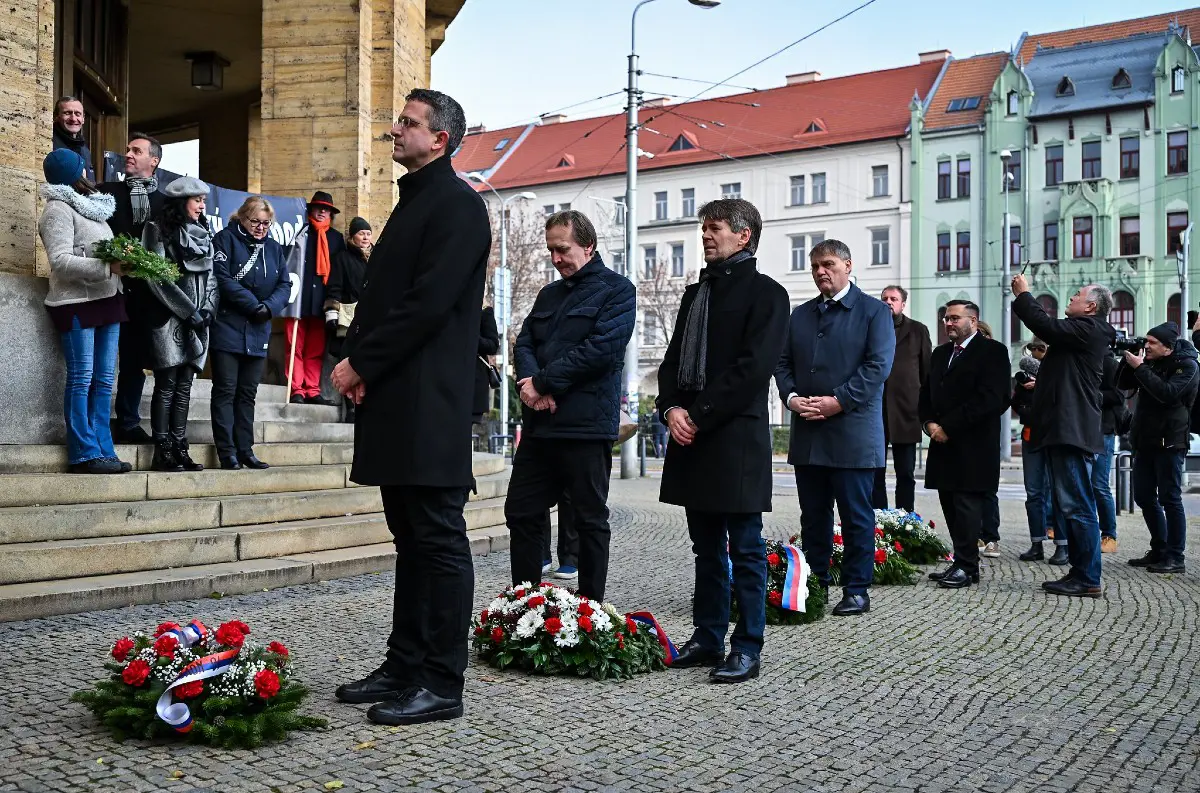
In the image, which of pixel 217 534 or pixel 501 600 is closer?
pixel 501 600

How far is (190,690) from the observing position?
4305mm

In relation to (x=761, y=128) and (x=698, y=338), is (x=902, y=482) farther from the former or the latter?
(x=761, y=128)

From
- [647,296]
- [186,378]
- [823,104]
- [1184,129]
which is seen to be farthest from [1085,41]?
[186,378]

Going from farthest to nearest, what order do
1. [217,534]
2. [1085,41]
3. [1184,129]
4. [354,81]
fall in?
[1085,41], [1184,129], [354,81], [217,534]

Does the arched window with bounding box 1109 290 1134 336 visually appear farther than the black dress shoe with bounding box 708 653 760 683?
Yes

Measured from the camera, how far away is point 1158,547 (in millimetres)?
10227

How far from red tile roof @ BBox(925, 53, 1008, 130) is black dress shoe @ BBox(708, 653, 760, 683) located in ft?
178

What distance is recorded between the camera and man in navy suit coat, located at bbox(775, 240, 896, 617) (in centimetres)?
748

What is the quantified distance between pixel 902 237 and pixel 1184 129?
12178mm

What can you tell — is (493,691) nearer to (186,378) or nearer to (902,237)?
(186,378)

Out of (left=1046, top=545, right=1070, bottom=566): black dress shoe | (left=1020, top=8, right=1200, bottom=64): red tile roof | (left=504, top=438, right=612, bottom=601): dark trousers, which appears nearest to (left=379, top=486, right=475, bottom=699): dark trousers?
(left=504, top=438, right=612, bottom=601): dark trousers

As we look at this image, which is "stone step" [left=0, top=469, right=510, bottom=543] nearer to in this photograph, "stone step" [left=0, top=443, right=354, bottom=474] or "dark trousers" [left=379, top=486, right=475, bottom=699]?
"stone step" [left=0, top=443, right=354, bottom=474]

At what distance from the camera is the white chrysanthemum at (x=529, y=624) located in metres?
5.55

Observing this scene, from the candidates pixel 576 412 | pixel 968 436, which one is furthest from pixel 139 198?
pixel 968 436
